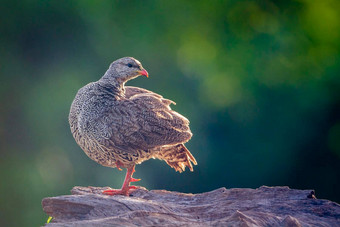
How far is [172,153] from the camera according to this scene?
5234 millimetres

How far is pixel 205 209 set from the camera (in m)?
4.04

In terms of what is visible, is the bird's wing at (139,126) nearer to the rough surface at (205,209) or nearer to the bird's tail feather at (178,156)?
the bird's tail feather at (178,156)

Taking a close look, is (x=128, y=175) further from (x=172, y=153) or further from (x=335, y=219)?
(x=335, y=219)

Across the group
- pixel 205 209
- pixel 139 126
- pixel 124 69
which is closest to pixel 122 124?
pixel 139 126

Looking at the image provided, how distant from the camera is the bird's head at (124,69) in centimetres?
518

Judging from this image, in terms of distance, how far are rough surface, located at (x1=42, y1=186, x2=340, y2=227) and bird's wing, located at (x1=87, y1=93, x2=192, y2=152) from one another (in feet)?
1.90

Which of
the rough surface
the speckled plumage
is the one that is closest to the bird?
the speckled plumage

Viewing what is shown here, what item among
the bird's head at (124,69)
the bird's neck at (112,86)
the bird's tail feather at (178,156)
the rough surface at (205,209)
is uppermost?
the bird's head at (124,69)

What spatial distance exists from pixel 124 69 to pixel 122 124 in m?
0.77

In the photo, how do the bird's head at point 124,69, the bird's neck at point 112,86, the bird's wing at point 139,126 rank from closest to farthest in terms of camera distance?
1. the bird's wing at point 139,126
2. the bird's neck at point 112,86
3. the bird's head at point 124,69

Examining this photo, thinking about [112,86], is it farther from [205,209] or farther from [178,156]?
[205,209]

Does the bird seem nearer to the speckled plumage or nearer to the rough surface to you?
the speckled plumage

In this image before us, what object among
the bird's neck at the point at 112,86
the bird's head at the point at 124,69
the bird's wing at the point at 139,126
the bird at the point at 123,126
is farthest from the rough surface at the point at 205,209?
the bird's head at the point at 124,69

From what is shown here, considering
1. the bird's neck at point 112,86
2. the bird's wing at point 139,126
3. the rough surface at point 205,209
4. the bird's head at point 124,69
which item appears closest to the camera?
the rough surface at point 205,209
